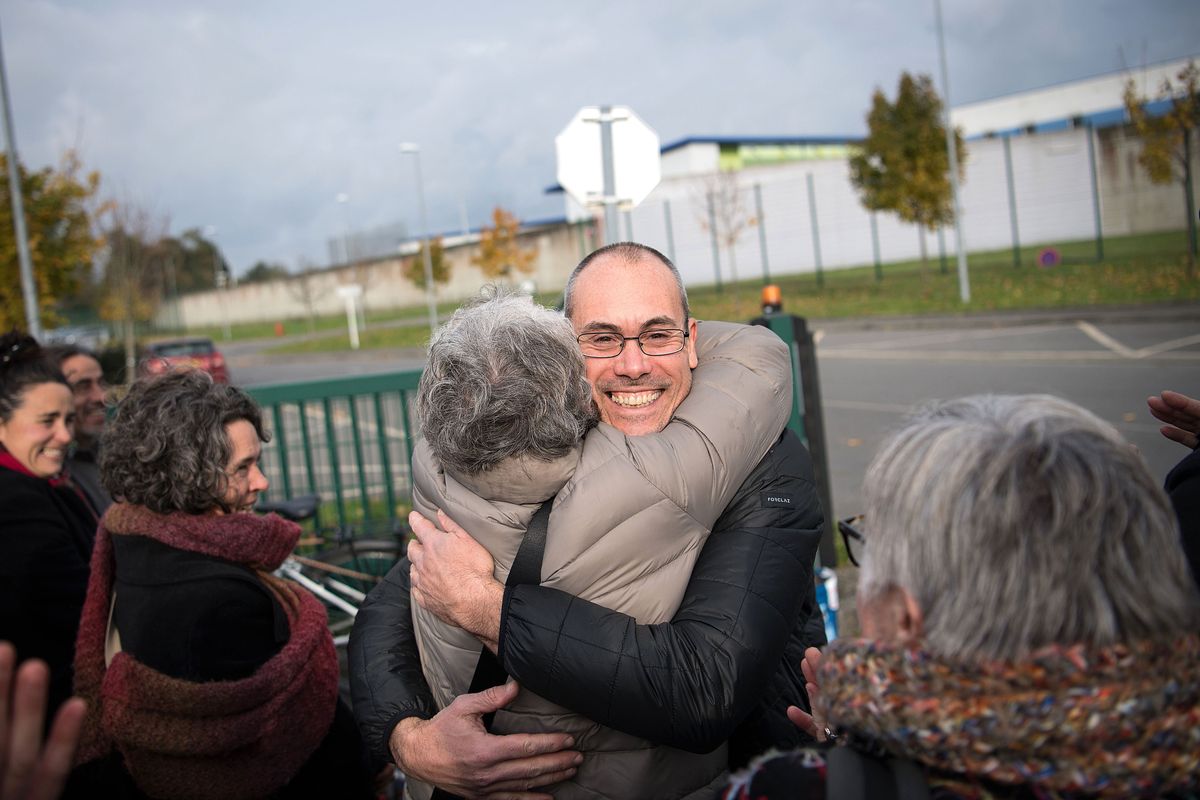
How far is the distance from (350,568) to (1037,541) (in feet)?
13.9

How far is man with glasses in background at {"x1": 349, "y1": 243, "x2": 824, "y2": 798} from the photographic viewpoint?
1.76 meters

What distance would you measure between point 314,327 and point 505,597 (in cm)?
5225

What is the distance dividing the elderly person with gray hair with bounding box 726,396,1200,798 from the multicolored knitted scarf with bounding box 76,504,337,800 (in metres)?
1.67

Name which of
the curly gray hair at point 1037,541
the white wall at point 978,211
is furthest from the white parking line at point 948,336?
the curly gray hair at point 1037,541

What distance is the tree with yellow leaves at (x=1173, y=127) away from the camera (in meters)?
18.7

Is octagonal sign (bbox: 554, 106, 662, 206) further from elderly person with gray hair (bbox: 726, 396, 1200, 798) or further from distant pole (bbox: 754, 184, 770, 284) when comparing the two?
distant pole (bbox: 754, 184, 770, 284)

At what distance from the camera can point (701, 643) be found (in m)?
1.80

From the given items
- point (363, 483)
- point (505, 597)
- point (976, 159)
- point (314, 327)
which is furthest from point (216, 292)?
point (505, 597)

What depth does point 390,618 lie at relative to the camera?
234cm

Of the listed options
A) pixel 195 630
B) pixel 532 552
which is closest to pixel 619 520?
pixel 532 552

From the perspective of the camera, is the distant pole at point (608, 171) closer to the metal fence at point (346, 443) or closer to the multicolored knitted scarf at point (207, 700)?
the metal fence at point (346, 443)

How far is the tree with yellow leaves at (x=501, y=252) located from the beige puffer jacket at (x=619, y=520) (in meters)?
36.8

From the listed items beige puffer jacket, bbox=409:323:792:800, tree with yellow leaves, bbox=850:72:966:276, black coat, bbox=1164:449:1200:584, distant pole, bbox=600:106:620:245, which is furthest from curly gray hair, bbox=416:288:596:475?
tree with yellow leaves, bbox=850:72:966:276

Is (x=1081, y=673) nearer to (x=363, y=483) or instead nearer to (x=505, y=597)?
(x=505, y=597)
